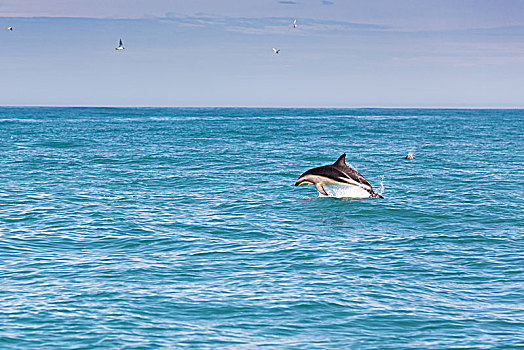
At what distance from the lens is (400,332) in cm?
1320

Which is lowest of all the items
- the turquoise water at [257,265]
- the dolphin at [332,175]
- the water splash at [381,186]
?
the turquoise water at [257,265]

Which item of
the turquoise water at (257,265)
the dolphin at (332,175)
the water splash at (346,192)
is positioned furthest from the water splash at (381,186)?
the dolphin at (332,175)

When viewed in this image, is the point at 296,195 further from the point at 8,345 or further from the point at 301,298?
the point at 8,345

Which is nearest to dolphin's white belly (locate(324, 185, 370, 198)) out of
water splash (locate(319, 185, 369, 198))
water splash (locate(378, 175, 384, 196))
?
water splash (locate(319, 185, 369, 198))

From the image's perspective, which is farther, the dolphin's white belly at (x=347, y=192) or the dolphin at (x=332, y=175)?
the dolphin's white belly at (x=347, y=192)

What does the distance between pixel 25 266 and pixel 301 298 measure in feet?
27.0

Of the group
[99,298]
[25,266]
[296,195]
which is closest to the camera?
[99,298]

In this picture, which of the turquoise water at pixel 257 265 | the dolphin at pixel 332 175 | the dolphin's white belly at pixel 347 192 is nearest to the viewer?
the turquoise water at pixel 257 265

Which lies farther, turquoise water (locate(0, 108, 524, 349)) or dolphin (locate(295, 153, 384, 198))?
dolphin (locate(295, 153, 384, 198))

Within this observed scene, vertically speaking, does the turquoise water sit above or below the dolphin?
below

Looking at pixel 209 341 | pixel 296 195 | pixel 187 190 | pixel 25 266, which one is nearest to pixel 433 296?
pixel 209 341

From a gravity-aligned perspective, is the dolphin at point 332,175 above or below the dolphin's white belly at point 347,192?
above

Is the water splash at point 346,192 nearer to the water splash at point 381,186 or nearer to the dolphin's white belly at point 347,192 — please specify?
the dolphin's white belly at point 347,192

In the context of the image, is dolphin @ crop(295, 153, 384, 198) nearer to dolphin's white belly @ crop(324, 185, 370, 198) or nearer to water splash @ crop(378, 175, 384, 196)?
dolphin's white belly @ crop(324, 185, 370, 198)
